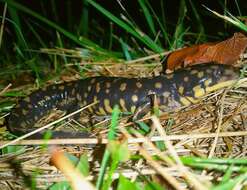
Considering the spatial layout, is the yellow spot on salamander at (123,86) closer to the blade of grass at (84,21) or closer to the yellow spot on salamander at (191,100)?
the yellow spot on salamander at (191,100)

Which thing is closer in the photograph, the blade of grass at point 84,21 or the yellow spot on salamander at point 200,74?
the yellow spot on salamander at point 200,74

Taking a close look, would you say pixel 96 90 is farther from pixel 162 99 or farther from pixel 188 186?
pixel 188 186

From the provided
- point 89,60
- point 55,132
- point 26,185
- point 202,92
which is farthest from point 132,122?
point 89,60

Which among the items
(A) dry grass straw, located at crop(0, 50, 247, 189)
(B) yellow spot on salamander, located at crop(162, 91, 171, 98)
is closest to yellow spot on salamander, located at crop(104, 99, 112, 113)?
(B) yellow spot on salamander, located at crop(162, 91, 171, 98)


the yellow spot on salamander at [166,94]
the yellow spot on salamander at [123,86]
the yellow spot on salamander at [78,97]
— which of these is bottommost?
the yellow spot on salamander at [78,97]

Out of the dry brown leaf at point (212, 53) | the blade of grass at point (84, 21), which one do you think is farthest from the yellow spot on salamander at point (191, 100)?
the blade of grass at point (84, 21)

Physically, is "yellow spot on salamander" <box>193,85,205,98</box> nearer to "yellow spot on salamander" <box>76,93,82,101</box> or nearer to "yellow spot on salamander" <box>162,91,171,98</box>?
"yellow spot on salamander" <box>162,91,171,98</box>

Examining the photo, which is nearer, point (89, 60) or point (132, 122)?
point (132, 122)
